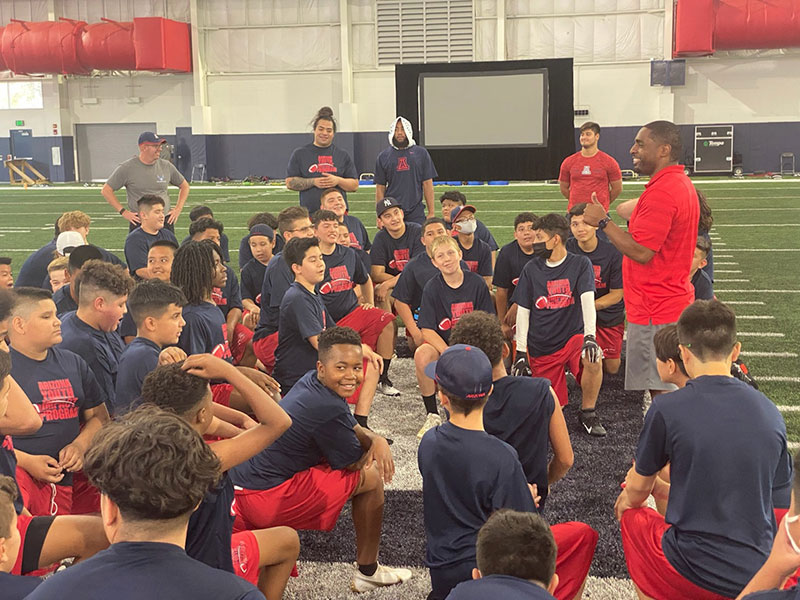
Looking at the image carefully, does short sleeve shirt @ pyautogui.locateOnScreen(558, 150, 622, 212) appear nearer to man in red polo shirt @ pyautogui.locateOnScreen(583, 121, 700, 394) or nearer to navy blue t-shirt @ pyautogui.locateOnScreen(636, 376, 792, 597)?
man in red polo shirt @ pyautogui.locateOnScreen(583, 121, 700, 394)

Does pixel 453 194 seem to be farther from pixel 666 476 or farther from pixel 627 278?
pixel 666 476

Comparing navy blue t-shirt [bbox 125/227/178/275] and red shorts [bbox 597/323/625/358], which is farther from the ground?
navy blue t-shirt [bbox 125/227/178/275]

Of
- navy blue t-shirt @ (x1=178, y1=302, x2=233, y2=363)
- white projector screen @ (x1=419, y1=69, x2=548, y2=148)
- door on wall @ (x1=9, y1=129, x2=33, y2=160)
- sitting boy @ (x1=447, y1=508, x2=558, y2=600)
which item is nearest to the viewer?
sitting boy @ (x1=447, y1=508, x2=558, y2=600)

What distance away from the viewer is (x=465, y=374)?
312 cm

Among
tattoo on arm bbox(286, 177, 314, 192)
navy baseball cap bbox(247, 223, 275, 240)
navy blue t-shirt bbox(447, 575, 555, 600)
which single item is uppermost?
tattoo on arm bbox(286, 177, 314, 192)

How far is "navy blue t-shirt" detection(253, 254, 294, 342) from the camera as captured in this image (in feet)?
21.2

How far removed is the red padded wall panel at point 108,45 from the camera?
29797mm

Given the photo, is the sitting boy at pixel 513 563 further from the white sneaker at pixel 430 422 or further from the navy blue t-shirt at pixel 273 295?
the navy blue t-shirt at pixel 273 295

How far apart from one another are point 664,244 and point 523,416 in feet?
6.55

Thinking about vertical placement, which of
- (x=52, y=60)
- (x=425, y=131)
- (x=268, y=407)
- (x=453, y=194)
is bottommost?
(x=268, y=407)

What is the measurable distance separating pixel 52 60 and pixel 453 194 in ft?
86.3

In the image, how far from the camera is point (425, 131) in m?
22.6

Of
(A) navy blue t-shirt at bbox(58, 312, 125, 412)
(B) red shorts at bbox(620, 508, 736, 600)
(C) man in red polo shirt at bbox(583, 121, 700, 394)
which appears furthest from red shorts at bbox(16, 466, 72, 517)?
(C) man in red polo shirt at bbox(583, 121, 700, 394)

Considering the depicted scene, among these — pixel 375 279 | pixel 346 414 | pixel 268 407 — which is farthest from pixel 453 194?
pixel 268 407
